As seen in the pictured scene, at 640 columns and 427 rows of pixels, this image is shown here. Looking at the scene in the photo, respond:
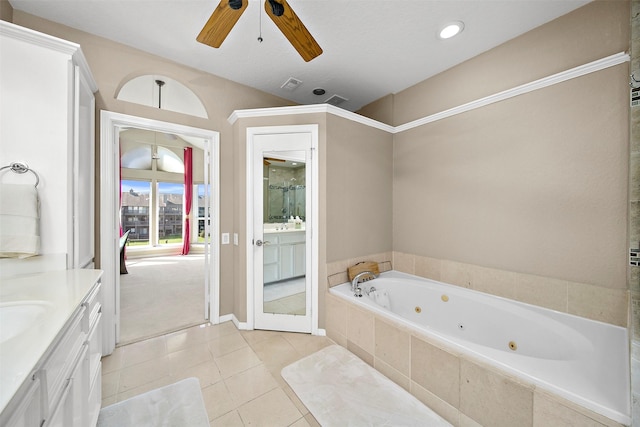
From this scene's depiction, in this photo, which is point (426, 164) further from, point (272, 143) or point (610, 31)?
point (272, 143)

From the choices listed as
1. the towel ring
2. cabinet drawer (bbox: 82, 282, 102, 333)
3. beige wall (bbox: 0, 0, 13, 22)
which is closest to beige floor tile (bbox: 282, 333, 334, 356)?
cabinet drawer (bbox: 82, 282, 102, 333)

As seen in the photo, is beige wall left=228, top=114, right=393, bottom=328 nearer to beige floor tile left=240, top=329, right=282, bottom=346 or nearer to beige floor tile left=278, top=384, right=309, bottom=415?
beige floor tile left=240, top=329, right=282, bottom=346

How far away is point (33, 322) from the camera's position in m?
0.90

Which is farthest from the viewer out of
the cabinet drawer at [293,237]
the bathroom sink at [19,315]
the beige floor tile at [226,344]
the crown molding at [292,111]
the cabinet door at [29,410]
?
the cabinet drawer at [293,237]

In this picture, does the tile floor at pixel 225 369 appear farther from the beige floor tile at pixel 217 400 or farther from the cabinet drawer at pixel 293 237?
the cabinet drawer at pixel 293 237

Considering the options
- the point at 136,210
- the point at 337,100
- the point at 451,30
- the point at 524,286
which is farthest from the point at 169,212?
the point at 524,286

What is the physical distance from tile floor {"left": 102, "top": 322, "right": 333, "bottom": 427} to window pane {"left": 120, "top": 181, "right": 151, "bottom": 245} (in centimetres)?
515

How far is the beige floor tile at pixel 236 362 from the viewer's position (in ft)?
6.56

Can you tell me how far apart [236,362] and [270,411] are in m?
0.63

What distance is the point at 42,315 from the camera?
94cm

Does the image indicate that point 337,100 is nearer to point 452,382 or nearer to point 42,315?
point 452,382

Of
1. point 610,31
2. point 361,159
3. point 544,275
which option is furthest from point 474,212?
point 610,31

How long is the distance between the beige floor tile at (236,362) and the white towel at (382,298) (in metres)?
1.29

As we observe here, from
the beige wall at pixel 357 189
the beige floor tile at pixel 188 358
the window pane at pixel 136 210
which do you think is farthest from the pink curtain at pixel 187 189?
the beige wall at pixel 357 189
